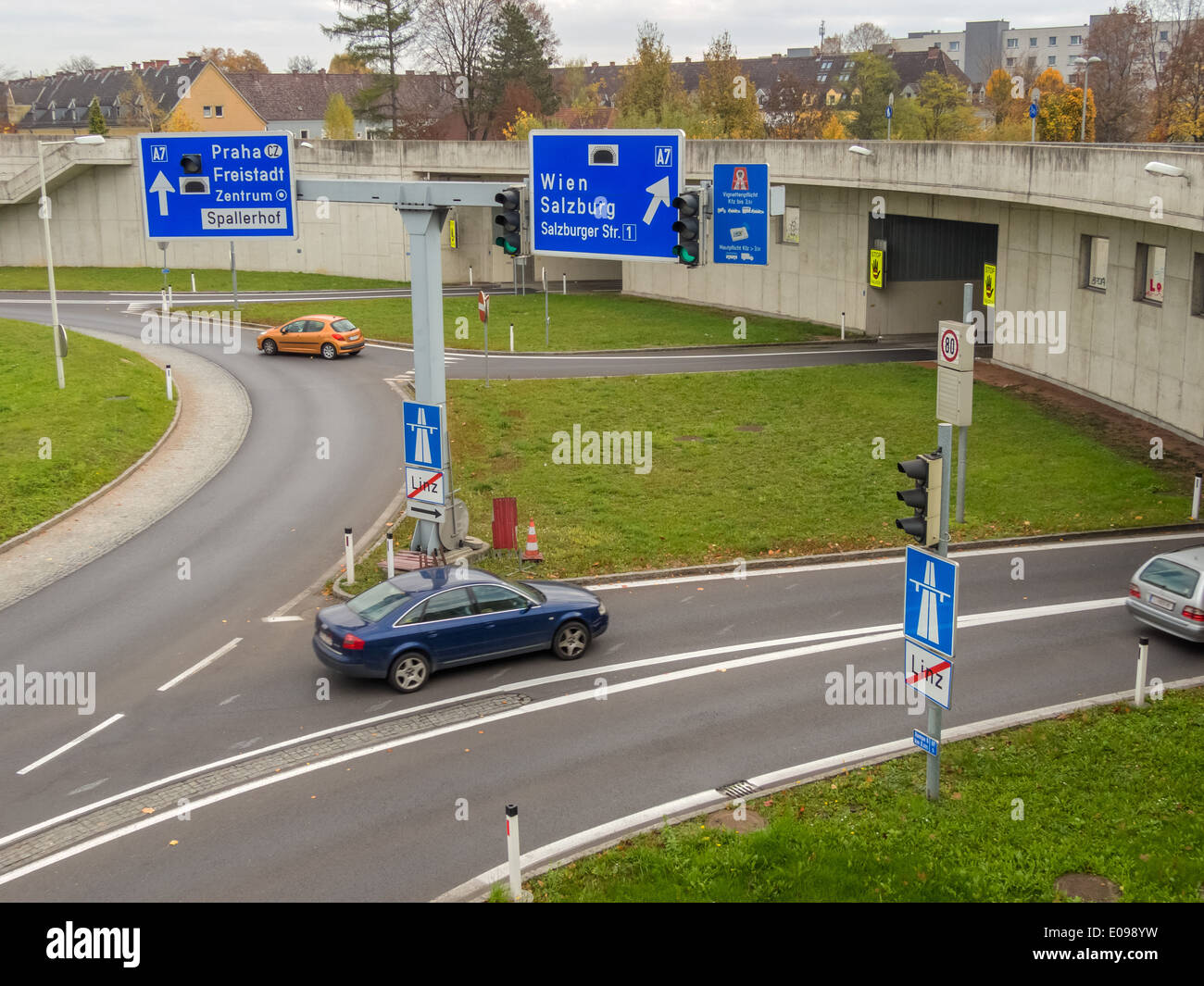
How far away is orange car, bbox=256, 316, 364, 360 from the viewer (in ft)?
118

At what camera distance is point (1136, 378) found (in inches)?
1097

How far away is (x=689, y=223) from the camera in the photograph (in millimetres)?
15727

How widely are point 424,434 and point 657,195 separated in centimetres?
495

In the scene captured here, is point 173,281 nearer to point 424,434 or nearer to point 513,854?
point 424,434

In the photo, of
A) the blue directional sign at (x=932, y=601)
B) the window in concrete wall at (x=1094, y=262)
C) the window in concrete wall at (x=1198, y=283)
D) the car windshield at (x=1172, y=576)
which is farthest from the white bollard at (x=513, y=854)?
the window in concrete wall at (x=1094, y=262)

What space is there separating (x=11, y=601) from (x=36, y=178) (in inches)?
1597

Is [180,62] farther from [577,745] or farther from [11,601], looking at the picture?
[577,745]

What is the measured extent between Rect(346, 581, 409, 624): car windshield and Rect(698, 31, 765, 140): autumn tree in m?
49.5

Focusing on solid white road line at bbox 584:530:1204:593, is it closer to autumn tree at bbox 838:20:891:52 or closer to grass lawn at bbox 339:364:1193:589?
grass lawn at bbox 339:364:1193:589

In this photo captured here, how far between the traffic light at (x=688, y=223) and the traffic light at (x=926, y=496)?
5.21m

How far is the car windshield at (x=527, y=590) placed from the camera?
16250 mm

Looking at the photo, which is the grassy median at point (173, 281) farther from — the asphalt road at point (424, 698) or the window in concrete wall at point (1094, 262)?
the window in concrete wall at point (1094, 262)

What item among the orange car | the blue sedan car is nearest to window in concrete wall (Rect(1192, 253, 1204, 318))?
the blue sedan car
